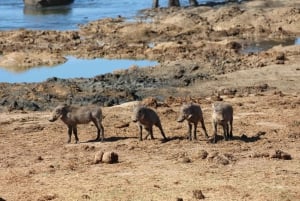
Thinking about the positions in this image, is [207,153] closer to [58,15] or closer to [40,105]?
[40,105]

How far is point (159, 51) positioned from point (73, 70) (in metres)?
4.28

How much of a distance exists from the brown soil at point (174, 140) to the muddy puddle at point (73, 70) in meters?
0.97

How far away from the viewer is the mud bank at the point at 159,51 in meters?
20.5

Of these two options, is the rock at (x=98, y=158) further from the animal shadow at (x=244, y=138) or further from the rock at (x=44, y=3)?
the rock at (x=44, y=3)

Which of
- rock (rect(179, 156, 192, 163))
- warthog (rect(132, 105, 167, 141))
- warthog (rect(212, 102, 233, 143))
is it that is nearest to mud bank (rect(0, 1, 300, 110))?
warthog (rect(132, 105, 167, 141))

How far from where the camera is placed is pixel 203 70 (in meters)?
23.5

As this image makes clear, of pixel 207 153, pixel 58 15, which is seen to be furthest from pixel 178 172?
pixel 58 15

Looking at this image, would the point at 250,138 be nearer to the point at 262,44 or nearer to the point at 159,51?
the point at 159,51

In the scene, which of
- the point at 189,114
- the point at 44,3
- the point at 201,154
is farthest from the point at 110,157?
the point at 44,3

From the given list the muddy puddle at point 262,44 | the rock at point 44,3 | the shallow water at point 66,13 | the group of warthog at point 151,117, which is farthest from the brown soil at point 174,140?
the rock at point 44,3

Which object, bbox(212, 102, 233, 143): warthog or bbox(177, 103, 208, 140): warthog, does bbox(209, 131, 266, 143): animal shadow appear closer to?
bbox(212, 102, 233, 143): warthog

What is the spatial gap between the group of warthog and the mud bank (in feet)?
16.9

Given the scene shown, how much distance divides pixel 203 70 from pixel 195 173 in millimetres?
13017

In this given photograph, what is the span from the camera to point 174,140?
1332 cm
